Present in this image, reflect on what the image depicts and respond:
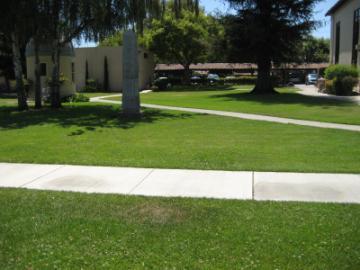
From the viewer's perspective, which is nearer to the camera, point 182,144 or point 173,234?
point 173,234

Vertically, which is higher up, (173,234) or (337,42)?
(337,42)

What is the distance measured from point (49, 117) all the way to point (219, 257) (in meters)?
15.2

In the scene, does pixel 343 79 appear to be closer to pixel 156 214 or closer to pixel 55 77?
pixel 55 77

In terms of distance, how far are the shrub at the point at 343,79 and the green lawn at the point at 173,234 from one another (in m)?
28.1

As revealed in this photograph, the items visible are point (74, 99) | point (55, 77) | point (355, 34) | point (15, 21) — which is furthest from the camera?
point (355, 34)

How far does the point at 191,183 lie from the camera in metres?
7.45

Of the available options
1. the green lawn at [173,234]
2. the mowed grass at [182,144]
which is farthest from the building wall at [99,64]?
the green lawn at [173,234]

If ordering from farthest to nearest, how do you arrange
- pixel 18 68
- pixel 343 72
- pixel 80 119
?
pixel 343 72 < pixel 18 68 < pixel 80 119

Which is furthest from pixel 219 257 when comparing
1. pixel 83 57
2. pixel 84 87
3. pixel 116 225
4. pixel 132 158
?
pixel 83 57

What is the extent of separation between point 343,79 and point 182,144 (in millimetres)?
23911

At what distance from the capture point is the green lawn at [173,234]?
446cm

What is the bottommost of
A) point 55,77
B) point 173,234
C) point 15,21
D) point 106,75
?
point 173,234

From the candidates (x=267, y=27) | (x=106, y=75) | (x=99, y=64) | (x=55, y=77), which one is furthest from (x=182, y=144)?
(x=99, y=64)

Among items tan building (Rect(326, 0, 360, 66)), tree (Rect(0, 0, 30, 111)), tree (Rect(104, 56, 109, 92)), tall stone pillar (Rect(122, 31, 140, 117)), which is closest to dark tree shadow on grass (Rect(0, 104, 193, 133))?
tall stone pillar (Rect(122, 31, 140, 117))
